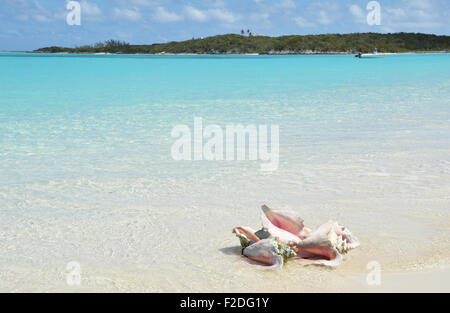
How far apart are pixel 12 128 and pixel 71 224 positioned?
6.34 m

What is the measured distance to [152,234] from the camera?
4.10m

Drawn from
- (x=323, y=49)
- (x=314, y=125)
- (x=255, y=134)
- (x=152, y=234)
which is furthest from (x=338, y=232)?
(x=323, y=49)

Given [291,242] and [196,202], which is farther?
[196,202]

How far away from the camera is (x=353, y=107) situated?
1323 centimetres

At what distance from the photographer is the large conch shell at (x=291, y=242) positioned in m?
3.37

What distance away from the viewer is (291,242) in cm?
349

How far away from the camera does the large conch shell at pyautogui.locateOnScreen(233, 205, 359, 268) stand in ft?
11.1

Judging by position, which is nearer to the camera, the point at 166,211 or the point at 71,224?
the point at 71,224

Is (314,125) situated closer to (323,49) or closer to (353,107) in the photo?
(353,107)

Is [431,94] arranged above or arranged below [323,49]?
below

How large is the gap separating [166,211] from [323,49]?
648 ft
